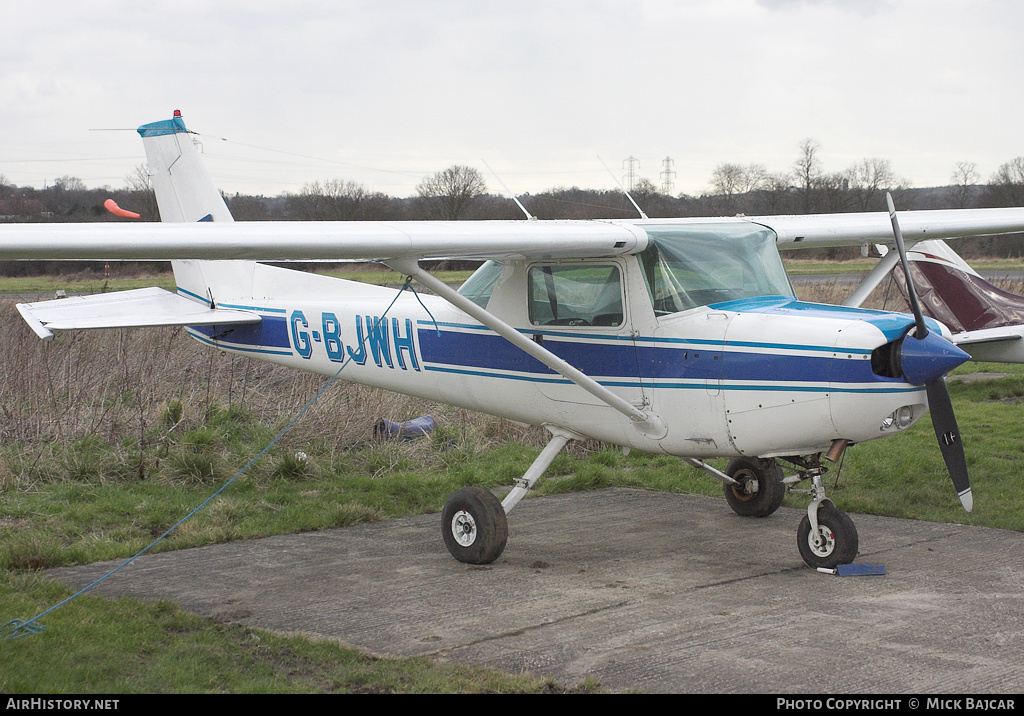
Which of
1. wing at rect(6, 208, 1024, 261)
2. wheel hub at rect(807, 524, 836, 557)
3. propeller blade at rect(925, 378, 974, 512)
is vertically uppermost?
wing at rect(6, 208, 1024, 261)

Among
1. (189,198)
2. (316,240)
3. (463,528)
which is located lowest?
(463,528)

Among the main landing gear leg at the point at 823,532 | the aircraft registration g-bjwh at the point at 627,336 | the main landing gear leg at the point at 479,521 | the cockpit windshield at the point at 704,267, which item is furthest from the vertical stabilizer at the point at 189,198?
the main landing gear leg at the point at 823,532

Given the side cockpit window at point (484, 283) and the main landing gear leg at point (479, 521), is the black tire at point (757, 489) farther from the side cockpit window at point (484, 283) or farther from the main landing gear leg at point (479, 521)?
the side cockpit window at point (484, 283)

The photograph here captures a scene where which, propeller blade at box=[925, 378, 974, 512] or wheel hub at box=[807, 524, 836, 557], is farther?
wheel hub at box=[807, 524, 836, 557]

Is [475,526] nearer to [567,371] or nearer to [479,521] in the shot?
[479,521]

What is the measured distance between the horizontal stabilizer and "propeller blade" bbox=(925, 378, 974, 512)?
5709 millimetres

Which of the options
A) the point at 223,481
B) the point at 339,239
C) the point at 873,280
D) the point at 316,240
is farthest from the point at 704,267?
the point at 223,481

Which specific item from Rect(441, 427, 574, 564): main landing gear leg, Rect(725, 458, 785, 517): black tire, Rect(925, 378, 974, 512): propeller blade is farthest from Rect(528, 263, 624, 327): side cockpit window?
Rect(725, 458, 785, 517): black tire

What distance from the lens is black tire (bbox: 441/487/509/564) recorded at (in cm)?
636

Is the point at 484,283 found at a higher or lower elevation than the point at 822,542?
higher

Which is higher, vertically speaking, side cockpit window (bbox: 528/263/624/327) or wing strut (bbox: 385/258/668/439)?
side cockpit window (bbox: 528/263/624/327)

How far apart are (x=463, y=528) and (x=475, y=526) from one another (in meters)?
0.14

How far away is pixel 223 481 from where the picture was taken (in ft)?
28.1

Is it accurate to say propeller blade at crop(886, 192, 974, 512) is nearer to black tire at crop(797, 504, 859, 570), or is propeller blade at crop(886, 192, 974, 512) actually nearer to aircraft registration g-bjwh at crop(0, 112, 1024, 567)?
aircraft registration g-bjwh at crop(0, 112, 1024, 567)
